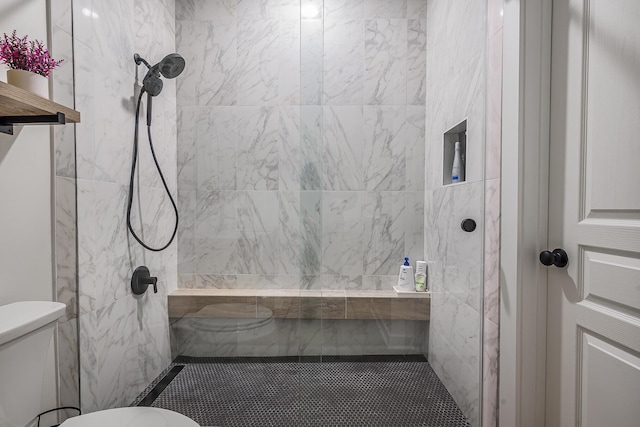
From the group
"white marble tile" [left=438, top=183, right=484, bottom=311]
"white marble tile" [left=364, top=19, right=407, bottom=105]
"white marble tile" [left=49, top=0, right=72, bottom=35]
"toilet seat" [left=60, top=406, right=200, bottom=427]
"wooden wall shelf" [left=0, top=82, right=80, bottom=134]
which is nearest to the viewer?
"wooden wall shelf" [left=0, top=82, right=80, bottom=134]

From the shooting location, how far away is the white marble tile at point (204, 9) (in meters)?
1.35

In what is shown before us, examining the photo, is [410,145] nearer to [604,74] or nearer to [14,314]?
[604,74]

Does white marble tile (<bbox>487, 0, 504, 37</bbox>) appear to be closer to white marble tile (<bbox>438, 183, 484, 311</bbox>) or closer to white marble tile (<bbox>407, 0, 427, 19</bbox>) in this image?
white marble tile (<bbox>407, 0, 427, 19</bbox>)

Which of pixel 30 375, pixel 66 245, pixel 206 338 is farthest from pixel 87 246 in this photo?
pixel 206 338

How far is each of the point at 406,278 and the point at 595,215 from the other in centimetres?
74

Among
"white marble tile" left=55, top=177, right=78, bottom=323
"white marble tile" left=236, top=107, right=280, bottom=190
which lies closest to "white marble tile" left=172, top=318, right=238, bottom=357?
"white marble tile" left=55, top=177, right=78, bottom=323

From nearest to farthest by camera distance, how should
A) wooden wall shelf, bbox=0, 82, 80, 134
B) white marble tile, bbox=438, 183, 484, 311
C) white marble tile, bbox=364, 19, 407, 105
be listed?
wooden wall shelf, bbox=0, 82, 80, 134 → white marble tile, bbox=438, 183, 484, 311 → white marble tile, bbox=364, 19, 407, 105

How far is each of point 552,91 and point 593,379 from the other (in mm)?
910

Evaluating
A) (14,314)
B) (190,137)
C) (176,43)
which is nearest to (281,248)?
(190,137)

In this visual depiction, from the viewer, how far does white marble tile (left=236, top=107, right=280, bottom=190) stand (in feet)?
4.55

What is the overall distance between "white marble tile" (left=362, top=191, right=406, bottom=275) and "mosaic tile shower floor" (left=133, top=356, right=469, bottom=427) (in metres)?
0.43

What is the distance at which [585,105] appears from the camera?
949 mm

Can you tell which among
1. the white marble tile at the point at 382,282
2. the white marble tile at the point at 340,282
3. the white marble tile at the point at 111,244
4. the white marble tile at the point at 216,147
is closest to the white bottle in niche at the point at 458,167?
the white marble tile at the point at 382,282

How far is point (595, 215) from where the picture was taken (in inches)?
36.4
